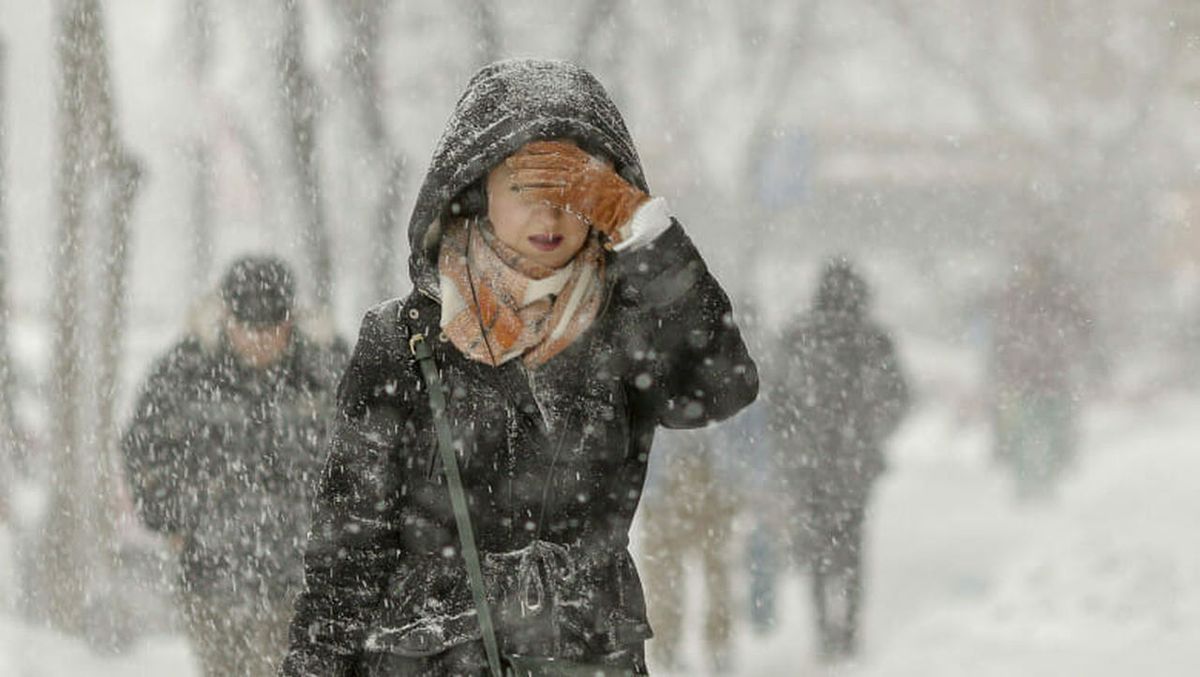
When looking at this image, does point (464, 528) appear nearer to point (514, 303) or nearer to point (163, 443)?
point (514, 303)

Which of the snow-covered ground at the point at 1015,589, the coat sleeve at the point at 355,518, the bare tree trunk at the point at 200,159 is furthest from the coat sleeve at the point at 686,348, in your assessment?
the bare tree trunk at the point at 200,159

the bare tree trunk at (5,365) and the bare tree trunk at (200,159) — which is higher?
the bare tree trunk at (200,159)

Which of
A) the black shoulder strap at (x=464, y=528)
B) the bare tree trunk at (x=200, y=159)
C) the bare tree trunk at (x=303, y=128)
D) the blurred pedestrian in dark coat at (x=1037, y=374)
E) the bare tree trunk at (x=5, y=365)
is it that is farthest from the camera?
the bare tree trunk at (x=200, y=159)

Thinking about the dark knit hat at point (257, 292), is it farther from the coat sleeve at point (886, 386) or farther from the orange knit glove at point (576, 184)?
the coat sleeve at point (886, 386)

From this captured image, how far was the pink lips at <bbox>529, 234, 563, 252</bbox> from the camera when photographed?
2.13m

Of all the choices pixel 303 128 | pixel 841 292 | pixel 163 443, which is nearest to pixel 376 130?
pixel 303 128

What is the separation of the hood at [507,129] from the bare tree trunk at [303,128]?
659cm

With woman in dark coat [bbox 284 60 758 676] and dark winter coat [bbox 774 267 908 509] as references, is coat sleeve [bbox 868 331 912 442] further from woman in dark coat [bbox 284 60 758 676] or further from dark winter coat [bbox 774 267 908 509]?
woman in dark coat [bbox 284 60 758 676]

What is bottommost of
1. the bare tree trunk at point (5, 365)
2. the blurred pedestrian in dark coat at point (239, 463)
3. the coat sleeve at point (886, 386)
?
the blurred pedestrian in dark coat at point (239, 463)

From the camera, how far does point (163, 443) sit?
14.2 ft

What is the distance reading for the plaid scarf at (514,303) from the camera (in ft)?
6.99

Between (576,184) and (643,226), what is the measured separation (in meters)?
0.12

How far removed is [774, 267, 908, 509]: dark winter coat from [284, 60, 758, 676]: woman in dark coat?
167 inches

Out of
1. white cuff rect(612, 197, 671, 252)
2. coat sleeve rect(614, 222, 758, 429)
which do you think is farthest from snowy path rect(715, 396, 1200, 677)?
white cuff rect(612, 197, 671, 252)
